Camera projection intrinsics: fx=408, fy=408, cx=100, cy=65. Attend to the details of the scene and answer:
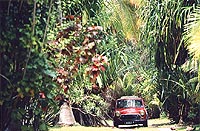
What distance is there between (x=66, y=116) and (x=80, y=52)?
954 centimetres

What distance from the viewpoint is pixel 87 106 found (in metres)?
15.9

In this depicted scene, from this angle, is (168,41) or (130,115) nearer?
(168,41)

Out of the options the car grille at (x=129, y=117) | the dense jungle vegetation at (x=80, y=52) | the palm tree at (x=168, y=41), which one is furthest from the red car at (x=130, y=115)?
the palm tree at (x=168, y=41)

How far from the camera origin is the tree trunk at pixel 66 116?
46.4ft

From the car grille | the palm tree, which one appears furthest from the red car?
the palm tree

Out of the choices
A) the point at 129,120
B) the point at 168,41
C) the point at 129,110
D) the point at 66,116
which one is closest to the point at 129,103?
the point at 129,110

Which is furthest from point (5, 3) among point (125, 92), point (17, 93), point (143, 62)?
point (125, 92)

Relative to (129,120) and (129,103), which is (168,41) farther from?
(129,103)

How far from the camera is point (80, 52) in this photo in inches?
198

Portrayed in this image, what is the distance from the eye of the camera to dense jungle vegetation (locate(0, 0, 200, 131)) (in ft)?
13.5

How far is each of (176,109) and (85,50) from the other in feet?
36.7

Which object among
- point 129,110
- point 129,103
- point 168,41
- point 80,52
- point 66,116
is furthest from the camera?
point 129,103

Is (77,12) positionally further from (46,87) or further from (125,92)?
(125,92)

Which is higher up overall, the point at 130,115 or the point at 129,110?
the point at 129,110
